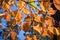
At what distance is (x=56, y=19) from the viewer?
169cm

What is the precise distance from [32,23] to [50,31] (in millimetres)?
251

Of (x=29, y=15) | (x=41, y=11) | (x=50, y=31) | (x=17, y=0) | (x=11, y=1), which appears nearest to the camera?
(x=50, y=31)

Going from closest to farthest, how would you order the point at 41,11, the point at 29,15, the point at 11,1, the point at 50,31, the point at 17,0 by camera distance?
1. the point at 50,31
2. the point at 41,11
3. the point at 29,15
4. the point at 17,0
5. the point at 11,1

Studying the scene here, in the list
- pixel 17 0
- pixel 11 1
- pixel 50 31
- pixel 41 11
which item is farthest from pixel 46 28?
pixel 11 1

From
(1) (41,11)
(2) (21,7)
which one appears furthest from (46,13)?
(2) (21,7)

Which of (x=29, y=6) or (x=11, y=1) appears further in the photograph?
(x=11, y=1)

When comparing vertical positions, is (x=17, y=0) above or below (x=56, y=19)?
above

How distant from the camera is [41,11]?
5.34ft

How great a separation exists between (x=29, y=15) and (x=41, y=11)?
6.1 inches

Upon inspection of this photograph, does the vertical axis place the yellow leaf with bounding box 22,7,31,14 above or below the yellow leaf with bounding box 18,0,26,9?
below

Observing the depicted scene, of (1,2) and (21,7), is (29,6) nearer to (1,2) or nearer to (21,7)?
(21,7)

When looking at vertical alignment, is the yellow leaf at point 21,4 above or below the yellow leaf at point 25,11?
above

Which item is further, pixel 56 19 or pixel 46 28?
pixel 56 19

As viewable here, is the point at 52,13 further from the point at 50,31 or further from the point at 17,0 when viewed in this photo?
the point at 17,0
